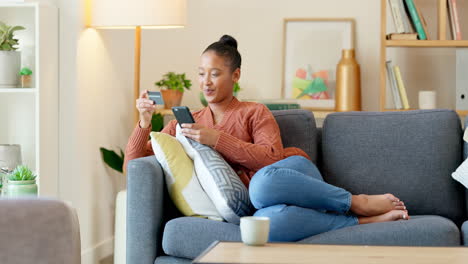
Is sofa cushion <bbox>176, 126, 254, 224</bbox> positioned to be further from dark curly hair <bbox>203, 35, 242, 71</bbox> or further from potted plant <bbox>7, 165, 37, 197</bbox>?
potted plant <bbox>7, 165, 37, 197</bbox>

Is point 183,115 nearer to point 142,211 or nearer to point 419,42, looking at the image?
point 142,211

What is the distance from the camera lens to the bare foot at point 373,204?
2.60 metres

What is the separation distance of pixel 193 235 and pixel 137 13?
4.63 feet

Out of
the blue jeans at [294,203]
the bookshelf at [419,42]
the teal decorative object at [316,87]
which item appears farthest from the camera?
the teal decorative object at [316,87]

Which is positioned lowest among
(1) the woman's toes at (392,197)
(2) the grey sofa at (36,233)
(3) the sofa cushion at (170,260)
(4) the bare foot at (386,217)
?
(3) the sofa cushion at (170,260)

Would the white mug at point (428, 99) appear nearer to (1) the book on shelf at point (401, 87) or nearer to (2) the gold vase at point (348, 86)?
(1) the book on shelf at point (401, 87)

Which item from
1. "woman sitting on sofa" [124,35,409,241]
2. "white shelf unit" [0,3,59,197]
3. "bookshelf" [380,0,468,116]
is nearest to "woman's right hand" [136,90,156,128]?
"woman sitting on sofa" [124,35,409,241]

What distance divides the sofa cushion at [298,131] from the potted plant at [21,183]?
989 millimetres

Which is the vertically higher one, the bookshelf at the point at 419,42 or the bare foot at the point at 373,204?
the bookshelf at the point at 419,42

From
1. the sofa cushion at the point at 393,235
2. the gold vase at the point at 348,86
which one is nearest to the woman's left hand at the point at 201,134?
the sofa cushion at the point at 393,235

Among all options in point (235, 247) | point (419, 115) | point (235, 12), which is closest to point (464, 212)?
point (419, 115)

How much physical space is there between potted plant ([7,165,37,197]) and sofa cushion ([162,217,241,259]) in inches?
26.7

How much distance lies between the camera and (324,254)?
5.87 ft

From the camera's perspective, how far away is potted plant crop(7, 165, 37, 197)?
2.89m
